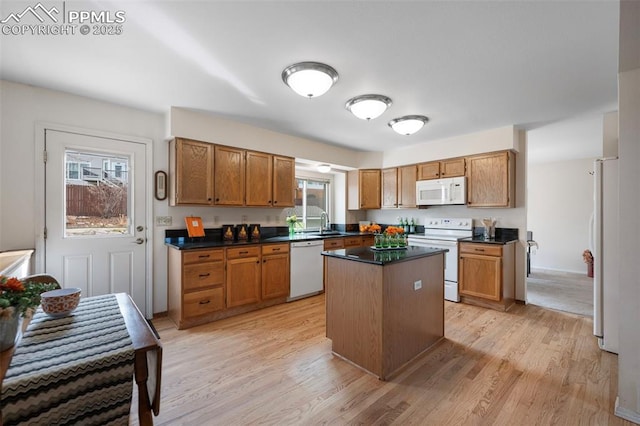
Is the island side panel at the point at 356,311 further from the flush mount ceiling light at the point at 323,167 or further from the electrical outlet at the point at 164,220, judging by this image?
the flush mount ceiling light at the point at 323,167

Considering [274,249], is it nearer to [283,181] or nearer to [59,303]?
[283,181]

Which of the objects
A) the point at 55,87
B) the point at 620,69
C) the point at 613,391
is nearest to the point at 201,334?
the point at 55,87

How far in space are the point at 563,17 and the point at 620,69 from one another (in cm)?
65

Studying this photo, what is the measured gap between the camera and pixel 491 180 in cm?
402

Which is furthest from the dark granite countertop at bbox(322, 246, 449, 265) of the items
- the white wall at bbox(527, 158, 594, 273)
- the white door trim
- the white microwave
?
the white wall at bbox(527, 158, 594, 273)

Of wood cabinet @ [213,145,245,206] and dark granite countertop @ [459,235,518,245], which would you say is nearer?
wood cabinet @ [213,145,245,206]

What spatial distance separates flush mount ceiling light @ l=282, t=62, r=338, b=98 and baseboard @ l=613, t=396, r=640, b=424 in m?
3.02

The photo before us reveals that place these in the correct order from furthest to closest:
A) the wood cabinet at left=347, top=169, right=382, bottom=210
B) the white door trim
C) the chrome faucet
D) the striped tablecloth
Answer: the chrome faucet < the wood cabinet at left=347, top=169, right=382, bottom=210 < the white door trim < the striped tablecloth

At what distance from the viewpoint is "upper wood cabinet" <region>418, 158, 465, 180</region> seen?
435 cm

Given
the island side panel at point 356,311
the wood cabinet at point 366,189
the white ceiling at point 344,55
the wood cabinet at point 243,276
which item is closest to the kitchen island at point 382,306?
the island side panel at point 356,311

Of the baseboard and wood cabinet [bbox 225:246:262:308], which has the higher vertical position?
wood cabinet [bbox 225:246:262:308]

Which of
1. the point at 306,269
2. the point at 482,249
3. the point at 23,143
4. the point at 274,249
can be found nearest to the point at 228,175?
the point at 274,249

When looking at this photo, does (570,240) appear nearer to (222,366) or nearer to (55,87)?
(222,366)

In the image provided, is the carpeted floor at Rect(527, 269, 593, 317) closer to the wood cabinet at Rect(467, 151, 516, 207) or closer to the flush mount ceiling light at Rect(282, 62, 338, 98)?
the wood cabinet at Rect(467, 151, 516, 207)
